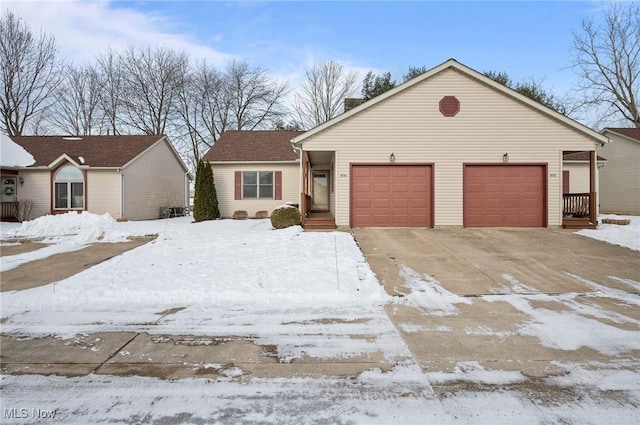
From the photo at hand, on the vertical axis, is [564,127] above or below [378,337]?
above

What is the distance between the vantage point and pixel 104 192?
17.7 meters

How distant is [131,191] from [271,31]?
11.4 metres

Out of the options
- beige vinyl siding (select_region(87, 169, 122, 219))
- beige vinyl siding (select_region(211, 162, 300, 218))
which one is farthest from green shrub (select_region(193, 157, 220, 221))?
beige vinyl siding (select_region(87, 169, 122, 219))

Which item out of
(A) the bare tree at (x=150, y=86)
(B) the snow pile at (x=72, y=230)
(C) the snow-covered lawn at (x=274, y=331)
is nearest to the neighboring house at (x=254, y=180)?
(B) the snow pile at (x=72, y=230)

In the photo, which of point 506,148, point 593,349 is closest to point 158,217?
point 506,148

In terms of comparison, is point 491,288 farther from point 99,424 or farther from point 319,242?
point 99,424

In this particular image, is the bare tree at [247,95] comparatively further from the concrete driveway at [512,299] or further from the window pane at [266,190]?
the concrete driveway at [512,299]

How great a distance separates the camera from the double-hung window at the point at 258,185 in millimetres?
18297

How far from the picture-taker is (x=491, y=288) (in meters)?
5.95

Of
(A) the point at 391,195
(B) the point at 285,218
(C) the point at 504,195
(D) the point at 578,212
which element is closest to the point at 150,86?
(B) the point at 285,218

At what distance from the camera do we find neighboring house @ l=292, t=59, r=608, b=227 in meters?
12.0

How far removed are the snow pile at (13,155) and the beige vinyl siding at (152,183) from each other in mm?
4941

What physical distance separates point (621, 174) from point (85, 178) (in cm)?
3080

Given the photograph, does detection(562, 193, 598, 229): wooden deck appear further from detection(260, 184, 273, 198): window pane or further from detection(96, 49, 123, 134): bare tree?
detection(96, 49, 123, 134): bare tree
